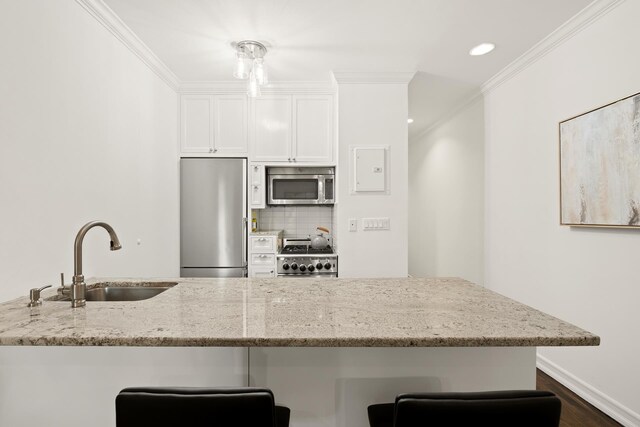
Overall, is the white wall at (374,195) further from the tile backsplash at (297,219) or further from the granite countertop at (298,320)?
the granite countertop at (298,320)

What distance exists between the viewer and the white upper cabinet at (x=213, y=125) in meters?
3.49

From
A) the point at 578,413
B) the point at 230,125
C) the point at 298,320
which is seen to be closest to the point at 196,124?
the point at 230,125

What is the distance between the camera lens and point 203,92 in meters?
3.51

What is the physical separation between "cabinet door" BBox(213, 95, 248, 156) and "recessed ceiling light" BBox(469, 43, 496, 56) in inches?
86.4

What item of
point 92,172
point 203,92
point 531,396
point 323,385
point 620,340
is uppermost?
Result: point 203,92

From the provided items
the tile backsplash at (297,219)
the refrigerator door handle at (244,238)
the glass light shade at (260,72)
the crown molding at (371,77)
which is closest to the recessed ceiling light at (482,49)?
the crown molding at (371,77)

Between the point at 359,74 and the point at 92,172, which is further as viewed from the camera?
the point at 359,74

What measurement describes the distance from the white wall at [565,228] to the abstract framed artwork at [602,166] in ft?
0.28

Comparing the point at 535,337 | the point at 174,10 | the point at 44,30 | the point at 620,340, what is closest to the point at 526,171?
the point at 620,340

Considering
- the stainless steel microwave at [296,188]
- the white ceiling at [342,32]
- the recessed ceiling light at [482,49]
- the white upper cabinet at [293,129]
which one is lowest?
the stainless steel microwave at [296,188]

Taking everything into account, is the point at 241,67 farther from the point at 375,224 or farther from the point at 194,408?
the point at 194,408

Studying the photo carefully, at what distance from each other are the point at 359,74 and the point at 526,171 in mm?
1758

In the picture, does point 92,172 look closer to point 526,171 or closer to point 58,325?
point 58,325

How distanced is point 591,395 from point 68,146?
366 cm
